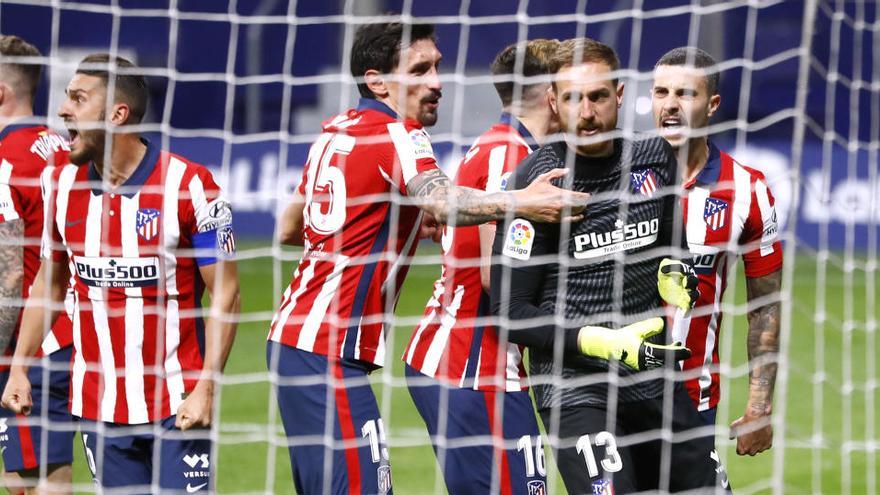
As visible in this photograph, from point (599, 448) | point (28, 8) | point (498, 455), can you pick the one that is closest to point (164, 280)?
point (498, 455)

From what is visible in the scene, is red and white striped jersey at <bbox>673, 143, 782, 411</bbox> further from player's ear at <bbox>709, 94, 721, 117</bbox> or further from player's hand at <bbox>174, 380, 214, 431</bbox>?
player's hand at <bbox>174, 380, 214, 431</bbox>

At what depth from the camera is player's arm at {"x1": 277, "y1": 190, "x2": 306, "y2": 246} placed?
4.68 m

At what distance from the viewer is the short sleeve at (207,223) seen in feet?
14.6

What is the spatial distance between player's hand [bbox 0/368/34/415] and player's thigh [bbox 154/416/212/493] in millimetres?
577

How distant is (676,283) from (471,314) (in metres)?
0.77

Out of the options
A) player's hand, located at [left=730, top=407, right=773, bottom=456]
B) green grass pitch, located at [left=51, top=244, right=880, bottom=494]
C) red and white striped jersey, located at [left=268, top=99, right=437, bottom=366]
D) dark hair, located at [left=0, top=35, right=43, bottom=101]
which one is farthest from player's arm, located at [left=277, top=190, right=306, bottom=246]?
player's hand, located at [left=730, top=407, right=773, bottom=456]

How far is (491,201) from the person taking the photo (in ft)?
13.2

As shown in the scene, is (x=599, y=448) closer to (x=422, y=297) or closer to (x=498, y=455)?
(x=498, y=455)

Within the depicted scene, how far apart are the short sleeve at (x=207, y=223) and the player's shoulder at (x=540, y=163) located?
98cm

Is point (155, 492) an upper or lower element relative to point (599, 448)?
lower

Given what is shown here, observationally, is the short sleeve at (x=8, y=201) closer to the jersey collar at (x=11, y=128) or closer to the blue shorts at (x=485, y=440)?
the jersey collar at (x=11, y=128)

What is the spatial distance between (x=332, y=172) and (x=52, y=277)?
106 cm

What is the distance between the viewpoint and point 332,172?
4.39 meters

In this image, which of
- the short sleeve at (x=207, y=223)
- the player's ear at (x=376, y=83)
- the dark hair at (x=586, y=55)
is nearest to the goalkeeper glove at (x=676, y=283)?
the dark hair at (x=586, y=55)
